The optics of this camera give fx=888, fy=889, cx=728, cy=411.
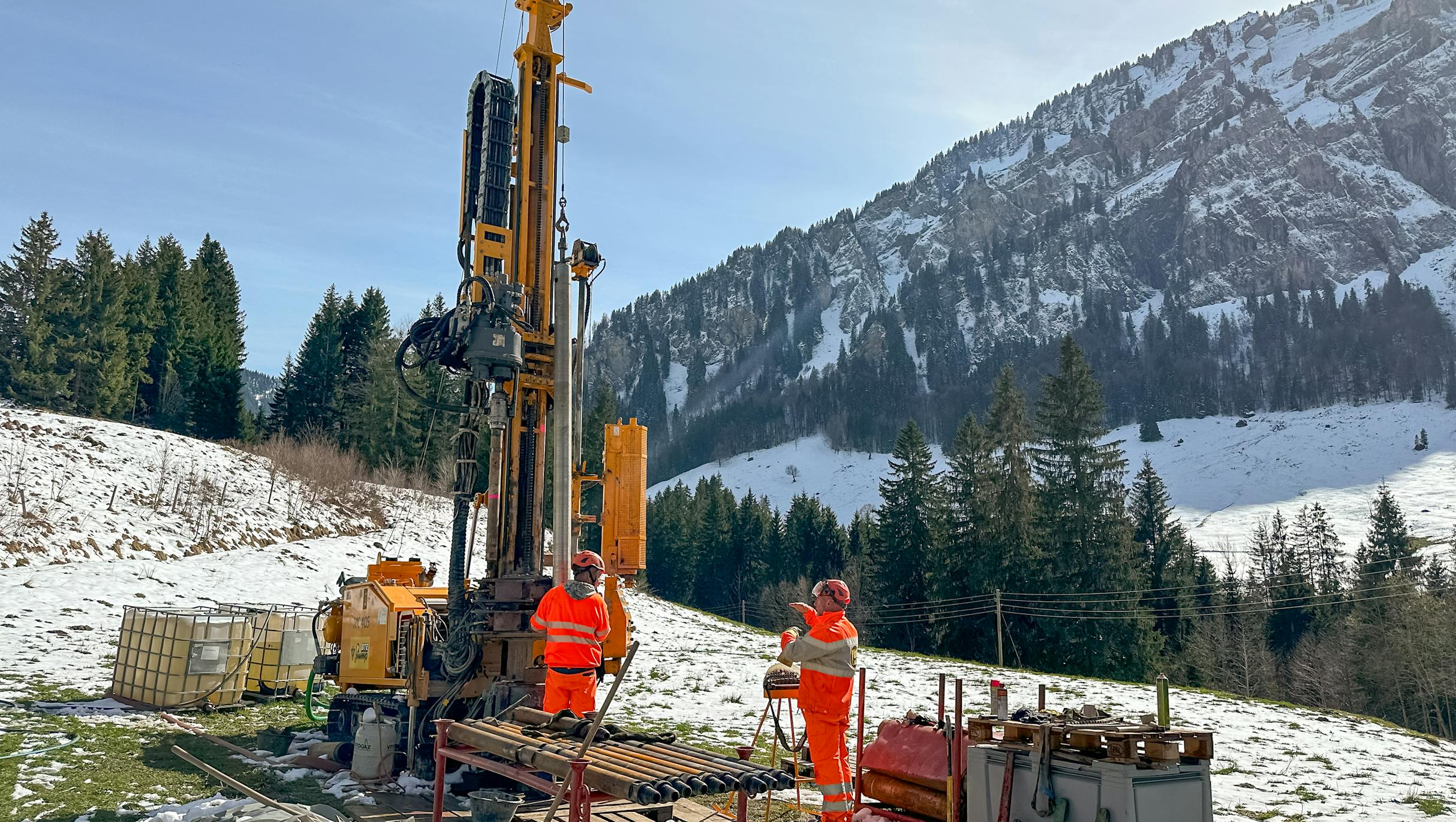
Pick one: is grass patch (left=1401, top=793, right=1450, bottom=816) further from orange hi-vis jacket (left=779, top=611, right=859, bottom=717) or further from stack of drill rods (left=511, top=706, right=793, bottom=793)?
stack of drill rods (left=511, top=706, right=793, bottom=793)

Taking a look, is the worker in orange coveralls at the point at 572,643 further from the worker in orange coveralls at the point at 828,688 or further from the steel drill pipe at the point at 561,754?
the worker in orange coveralls at the point at 828,688

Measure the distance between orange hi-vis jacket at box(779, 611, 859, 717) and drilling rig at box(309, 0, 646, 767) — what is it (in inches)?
135

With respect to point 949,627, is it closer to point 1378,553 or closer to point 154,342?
point 1378,553

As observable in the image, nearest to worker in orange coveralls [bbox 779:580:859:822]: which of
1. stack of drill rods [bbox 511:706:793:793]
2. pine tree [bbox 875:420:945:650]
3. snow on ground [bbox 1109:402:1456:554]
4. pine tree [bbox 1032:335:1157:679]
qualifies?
stack of drill rods [bbox 511:706:793:793]

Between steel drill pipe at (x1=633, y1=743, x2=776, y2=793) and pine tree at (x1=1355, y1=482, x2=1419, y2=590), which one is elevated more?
pine tree at (x1=1355, y1=482, x2=1419, y2=590)

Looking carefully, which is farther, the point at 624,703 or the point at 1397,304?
the point at 1397,304

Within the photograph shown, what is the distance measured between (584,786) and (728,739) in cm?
914

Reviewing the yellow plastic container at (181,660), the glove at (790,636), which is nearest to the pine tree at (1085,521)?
the yellow plastic container at (181,660)

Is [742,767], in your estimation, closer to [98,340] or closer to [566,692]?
[566,692]

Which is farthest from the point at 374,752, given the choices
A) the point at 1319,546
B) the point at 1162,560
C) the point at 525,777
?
the point at 1319,546

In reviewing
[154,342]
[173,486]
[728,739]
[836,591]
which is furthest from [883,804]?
[154,342]

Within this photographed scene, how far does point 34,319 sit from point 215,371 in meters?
9.58

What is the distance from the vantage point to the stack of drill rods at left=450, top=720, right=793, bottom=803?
5.15 m

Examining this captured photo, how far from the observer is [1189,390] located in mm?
155250
